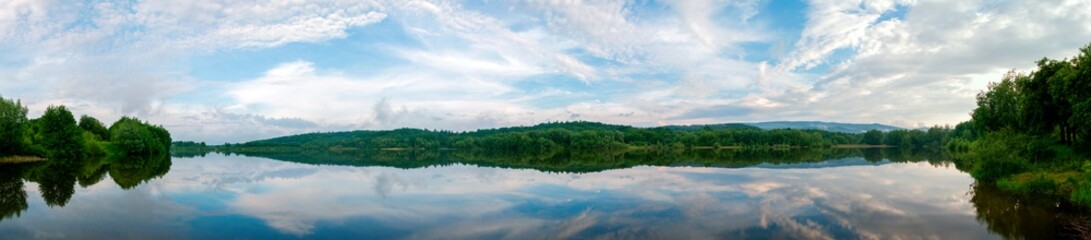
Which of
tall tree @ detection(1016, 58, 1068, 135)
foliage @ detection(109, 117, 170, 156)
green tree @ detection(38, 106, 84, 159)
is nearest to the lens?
tall tree @ detection(1016, 58, 1068, 135)

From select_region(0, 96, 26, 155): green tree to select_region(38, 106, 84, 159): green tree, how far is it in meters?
2.42

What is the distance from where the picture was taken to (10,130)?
51844mm

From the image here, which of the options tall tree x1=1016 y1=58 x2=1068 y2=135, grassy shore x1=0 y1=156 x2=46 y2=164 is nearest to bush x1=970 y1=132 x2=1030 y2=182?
tall tree x1=1016 y1=58 x2=1068 y2=135

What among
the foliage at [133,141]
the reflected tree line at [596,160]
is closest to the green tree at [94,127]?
the foliage at [133,141]

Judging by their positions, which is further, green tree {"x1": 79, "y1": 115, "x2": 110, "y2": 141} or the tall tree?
green tree {"x1": 79, "y1": 115, "x2": 110, "y2": 141}

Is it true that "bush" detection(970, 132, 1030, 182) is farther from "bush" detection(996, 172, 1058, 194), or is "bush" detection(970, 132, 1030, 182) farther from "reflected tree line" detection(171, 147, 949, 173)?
"reflected tree line" detection(171, 147, 949, 173)

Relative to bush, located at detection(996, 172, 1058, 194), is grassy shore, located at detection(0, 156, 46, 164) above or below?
above

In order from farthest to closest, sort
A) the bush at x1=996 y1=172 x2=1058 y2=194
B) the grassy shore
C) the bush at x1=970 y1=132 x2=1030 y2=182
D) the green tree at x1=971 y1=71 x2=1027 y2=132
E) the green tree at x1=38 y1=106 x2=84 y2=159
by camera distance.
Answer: the green tree at x1=38 y1=106 x2=84 y2=159 → the grassy shore → the green tree at x1=971 y1=71 x2=1027 y2=132 → the bush at x1=970 y1=132 x2=1030 y2=182 → the bush at x1=996 y1=172 x2=1058 y2=194

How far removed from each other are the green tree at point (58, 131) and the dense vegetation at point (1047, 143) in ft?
248

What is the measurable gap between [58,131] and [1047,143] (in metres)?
81.7

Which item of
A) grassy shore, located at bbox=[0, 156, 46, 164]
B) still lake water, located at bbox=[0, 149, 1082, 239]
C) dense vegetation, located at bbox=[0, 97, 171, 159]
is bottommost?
still lake water, located at bbox=[0, 149, 1082, 239]

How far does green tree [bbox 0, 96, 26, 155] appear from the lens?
51103mm

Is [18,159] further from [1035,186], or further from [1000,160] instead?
[1000,160]

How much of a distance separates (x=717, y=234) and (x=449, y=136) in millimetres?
180594
